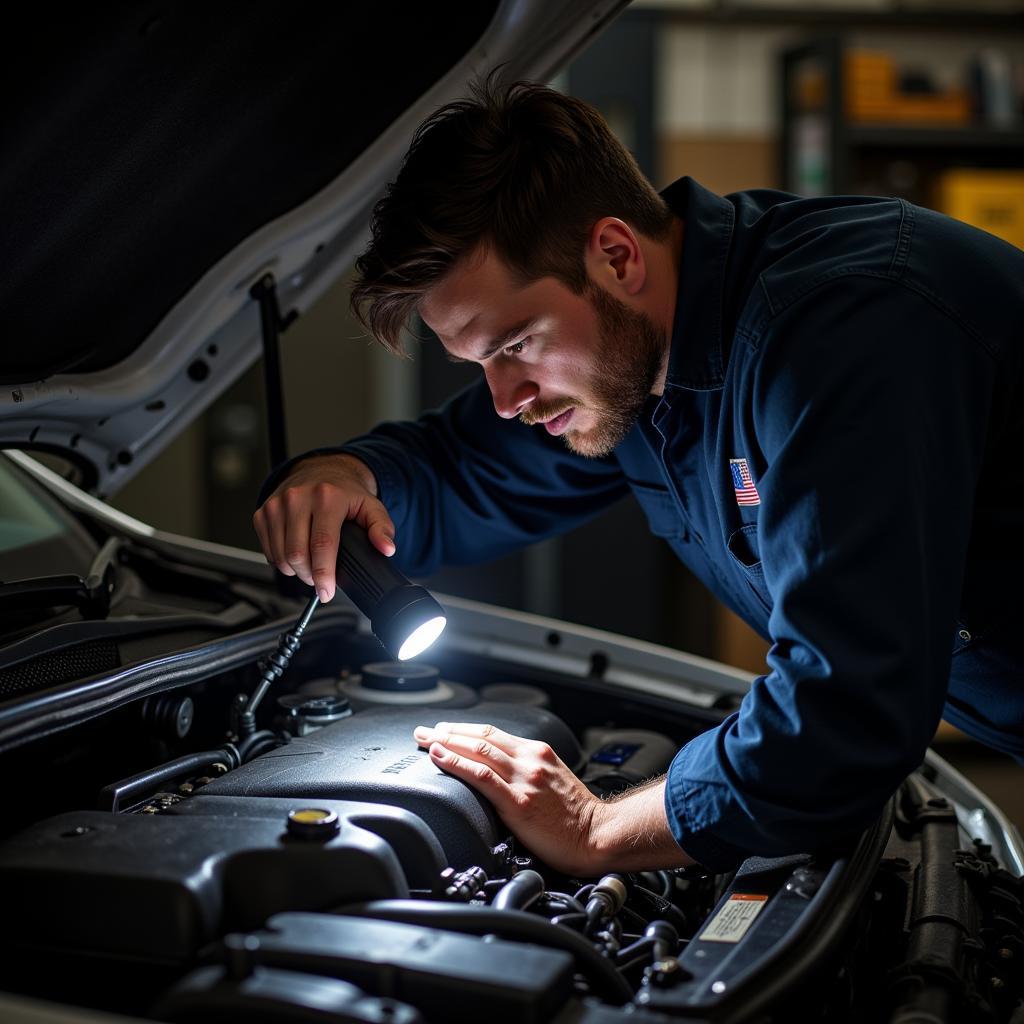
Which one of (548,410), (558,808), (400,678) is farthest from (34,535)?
(558,808)

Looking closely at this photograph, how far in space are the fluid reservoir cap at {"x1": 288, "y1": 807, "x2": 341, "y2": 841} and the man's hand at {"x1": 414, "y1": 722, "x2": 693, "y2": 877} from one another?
23 cm

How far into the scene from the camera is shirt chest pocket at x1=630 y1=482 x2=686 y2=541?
1.59m

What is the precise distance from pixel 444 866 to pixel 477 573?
3.00 metres

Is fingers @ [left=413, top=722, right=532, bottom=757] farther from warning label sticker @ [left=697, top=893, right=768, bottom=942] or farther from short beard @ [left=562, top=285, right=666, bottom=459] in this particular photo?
short beard @ [left=562, top=285, right=666, bottom=459]

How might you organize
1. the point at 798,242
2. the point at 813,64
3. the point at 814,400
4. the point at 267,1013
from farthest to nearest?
the point at 813,64
the point at 798,242
the point at 814,400
the point at 267,1013

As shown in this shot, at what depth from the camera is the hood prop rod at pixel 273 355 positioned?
1614mm

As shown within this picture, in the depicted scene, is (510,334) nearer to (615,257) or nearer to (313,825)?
(615,257)

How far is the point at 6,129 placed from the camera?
1062 millimetres

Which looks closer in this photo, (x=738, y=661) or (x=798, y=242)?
Answer: (x=798, y=242)

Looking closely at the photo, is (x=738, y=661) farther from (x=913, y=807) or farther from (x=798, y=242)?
(x=798, y=242)

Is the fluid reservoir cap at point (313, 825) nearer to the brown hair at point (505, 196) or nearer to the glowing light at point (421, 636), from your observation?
the glowing light at point (421, 636)

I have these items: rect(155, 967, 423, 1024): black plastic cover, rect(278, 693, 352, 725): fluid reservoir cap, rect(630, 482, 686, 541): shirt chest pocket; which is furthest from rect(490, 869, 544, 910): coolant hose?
rect(630, 482, 686, 541): shirt chest pocket

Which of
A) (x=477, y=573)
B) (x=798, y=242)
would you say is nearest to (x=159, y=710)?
(x=798, y=242)

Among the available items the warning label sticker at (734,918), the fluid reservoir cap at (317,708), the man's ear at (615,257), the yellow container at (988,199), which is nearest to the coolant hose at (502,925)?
the warning label sticker at (734,918)
